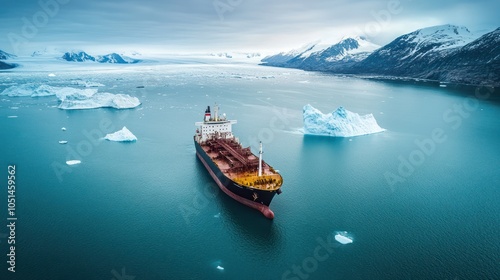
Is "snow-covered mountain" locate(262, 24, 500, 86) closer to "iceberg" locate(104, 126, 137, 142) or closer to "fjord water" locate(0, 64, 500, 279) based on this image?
"fjord water" locate(0, 64, 500, 279)

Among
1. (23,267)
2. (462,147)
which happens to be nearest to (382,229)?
(23,267)

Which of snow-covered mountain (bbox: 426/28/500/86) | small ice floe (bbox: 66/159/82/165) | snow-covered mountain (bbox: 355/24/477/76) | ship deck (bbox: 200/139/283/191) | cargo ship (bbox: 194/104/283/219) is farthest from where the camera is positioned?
snow-covered mountain (bbox: 355/24/477/76)

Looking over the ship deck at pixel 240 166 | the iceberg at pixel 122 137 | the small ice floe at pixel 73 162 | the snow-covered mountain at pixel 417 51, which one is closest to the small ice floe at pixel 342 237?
the ship deck at pixel 240 166

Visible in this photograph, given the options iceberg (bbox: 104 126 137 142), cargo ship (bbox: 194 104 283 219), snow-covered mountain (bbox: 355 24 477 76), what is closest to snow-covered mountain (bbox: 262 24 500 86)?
snow-covered mountain (bbox: 355 24 477 76)

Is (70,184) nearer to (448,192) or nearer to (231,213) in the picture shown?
(231,213)

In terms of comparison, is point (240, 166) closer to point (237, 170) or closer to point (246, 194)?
point (237, 170)

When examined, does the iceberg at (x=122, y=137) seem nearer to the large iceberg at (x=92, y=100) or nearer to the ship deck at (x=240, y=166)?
the ship deck at (x=240, y=166)
